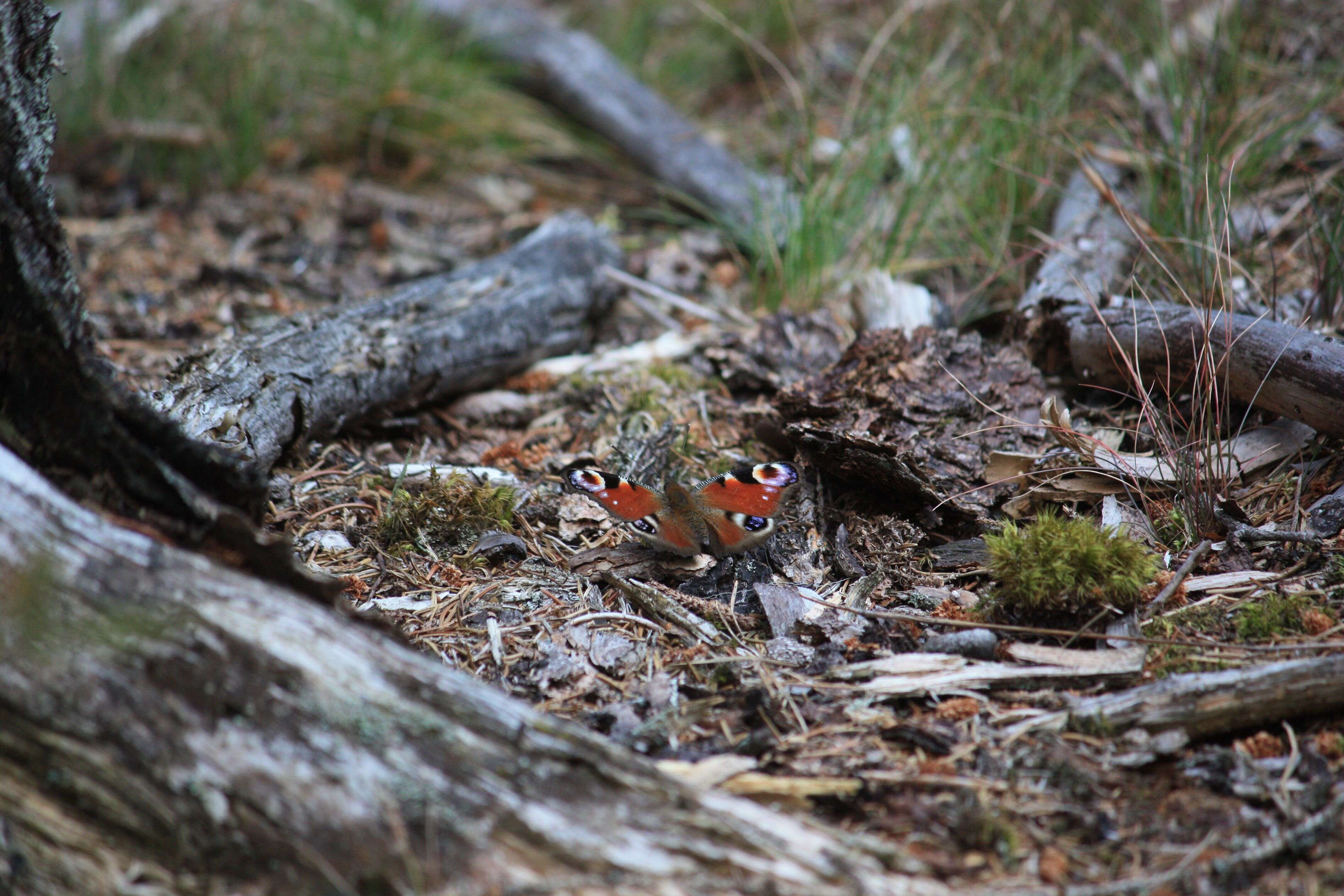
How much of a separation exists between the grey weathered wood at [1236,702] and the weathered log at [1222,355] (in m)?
0.72

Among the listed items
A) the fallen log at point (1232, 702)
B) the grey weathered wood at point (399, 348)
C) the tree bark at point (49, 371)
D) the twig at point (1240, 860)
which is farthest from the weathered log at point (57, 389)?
the fallen log at point (1232, 702)

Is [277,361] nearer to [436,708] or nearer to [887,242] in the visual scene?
[436,708]

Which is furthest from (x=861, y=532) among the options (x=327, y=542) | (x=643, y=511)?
(x=327, y=542)

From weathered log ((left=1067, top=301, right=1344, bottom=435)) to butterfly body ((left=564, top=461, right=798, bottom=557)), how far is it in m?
1.02

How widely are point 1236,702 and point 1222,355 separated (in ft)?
4.10

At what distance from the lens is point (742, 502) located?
2430 mm

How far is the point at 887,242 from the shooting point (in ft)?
12.8

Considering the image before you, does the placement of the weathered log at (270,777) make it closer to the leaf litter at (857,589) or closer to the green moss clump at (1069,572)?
the leaf litter at (857,589)

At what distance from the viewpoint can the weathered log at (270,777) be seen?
4.64 ft

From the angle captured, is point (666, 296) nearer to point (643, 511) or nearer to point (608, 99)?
point (643, 511)

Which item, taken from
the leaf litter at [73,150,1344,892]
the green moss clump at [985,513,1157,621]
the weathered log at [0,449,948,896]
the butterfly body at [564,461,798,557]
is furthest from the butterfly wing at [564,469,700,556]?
the weathered log at [0,449,948,896]

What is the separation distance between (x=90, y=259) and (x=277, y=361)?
2461 millimetres

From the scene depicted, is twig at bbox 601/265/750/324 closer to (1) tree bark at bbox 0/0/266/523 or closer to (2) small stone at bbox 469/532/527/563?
(2) small stone at bbox 469/532/527/563

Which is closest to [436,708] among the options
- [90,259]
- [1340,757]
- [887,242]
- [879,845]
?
[879,845]
